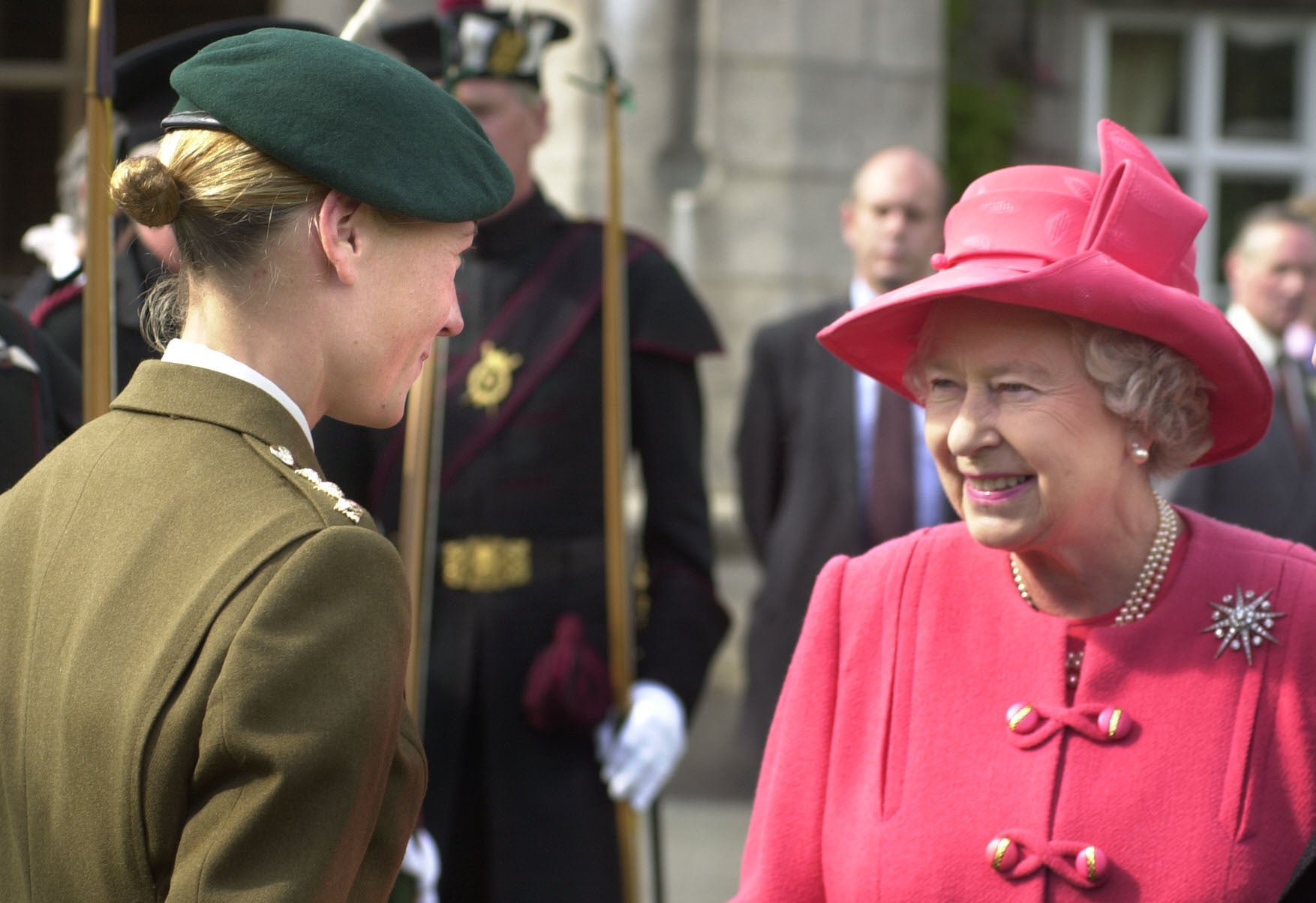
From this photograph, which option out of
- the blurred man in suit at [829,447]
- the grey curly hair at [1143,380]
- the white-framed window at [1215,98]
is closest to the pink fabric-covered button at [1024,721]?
the grey curly hair at [1143,380]

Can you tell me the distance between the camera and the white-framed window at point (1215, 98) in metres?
8.66

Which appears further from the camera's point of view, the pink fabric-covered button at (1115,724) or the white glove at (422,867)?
the white glove at (422,867)

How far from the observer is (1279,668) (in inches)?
82.4

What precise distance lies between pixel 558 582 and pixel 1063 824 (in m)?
1.70

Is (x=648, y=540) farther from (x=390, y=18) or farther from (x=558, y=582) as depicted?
(x=390, y=18)

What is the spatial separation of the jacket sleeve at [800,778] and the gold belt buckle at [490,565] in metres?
1.36

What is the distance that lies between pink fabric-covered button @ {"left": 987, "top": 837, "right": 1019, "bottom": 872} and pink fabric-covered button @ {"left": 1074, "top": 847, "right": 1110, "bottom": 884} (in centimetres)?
7

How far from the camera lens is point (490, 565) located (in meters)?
3.61

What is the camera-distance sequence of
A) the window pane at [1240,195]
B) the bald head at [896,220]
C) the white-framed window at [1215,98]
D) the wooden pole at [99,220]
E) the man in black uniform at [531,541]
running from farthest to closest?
the window pane at [1240,195]
the white-framed window at [1215,98]
the bald head at [896,220]
the man in black uniform at [531,541]
the wooden pole at [99,220]

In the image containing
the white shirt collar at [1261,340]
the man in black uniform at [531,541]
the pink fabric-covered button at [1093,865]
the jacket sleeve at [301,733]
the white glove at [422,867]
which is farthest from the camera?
the white shirt collar at [1261,340]

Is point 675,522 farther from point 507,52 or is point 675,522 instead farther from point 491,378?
point 507,52

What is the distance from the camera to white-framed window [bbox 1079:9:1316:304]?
8664 millimetres

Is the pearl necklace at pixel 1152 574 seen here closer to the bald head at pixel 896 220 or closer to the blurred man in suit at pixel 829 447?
the blurred man in suit at pixel 829 447

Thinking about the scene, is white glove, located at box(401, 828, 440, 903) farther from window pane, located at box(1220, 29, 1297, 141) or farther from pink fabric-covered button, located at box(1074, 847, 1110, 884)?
window pane, located at box(1220, 29, 1297, 141)
